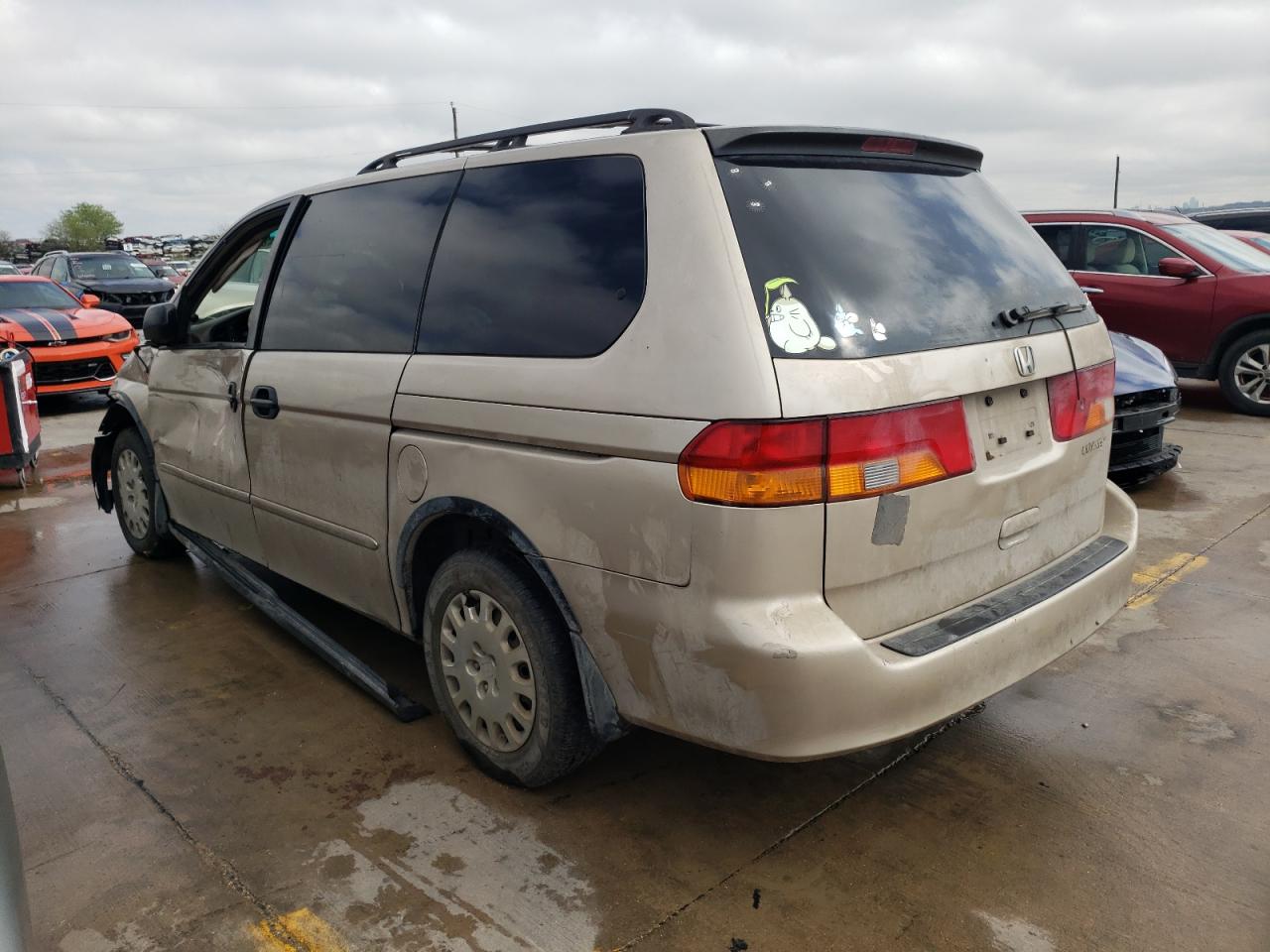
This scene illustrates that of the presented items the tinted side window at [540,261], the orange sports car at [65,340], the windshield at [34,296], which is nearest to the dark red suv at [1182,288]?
the tinted side window at [540,261]

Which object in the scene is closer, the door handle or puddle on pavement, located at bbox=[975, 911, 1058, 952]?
puddle on pavement, located at bbox=[975, 911, 1058, 952]

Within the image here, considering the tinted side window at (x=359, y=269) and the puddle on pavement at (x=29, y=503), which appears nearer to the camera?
the tinted side window at (x=359, y=269)

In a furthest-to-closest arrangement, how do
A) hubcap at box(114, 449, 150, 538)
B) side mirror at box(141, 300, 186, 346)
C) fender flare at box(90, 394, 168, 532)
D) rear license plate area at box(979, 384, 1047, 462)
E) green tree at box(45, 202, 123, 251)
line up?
1. green tree at box(45, 202, 123, 251)
2. hubcap at box(114, 449, 150, 538)
3. fender flare at box(90, 394, 168, 532)
4. side mirror at box(141, 300, 186, 346)
5. rear license plate area at box(979, 384, 1047, 462)

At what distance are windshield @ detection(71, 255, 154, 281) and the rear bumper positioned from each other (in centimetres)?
1734

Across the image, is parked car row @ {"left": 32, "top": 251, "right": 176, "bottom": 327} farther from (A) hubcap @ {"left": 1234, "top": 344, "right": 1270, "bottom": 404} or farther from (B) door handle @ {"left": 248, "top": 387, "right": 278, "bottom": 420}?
(A) hubcap @ {"left": 1234, "top": 344, "right": 1270, "bottom": 404}

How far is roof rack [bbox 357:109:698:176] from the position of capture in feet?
8.86

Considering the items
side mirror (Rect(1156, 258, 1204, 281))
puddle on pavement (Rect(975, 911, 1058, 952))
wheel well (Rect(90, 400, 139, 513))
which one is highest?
side mirror (Rect(1156, 258, 1204, 281))

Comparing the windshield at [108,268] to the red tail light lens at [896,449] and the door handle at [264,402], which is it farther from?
the red tail light lens at [896,449]

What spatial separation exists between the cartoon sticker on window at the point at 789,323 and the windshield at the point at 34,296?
36.3 feet

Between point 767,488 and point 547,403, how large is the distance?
2.15ft

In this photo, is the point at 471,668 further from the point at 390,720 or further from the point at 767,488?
the point at 767,488

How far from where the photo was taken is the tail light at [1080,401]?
2.78 meters

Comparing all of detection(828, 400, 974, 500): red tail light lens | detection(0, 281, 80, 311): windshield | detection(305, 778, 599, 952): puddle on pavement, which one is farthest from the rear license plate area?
detection(0, 281, 80, 311): windshield

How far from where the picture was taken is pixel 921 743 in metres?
3.20
